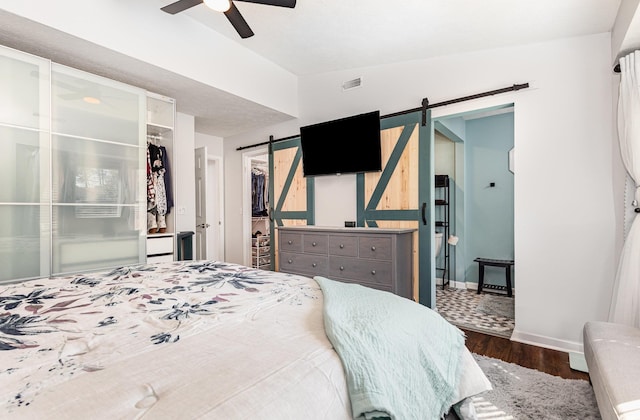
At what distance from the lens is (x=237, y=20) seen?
2.30m

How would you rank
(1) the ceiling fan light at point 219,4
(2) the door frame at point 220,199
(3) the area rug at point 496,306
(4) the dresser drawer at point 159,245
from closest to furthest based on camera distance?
(1) the ceiling fan light at point 219,4 → (4) the dresser drawer at point 159,245 → (3) the area rug at point 496,306 → (2) the door frame at point 220,199

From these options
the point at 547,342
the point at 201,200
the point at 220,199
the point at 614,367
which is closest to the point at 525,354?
the point at 547,342

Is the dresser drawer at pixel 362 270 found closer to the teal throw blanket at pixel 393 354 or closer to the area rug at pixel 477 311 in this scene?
the area rug at pixel 477 311

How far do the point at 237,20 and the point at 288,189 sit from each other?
2.40 metres

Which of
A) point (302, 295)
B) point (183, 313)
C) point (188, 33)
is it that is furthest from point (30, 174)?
point (302, 295)

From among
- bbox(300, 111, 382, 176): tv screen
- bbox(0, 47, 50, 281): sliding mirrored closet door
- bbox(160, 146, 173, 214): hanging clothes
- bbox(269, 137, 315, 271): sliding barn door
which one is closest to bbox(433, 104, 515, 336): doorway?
bbox(300, 111, 382, 176): tv screen

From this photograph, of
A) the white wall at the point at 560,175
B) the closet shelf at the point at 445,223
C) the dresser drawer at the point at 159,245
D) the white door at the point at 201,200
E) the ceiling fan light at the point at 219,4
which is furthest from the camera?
the closet shelf at the point at 445,223

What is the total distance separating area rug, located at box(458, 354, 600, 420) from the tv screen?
2191mm

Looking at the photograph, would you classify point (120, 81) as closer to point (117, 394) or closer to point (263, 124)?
point (263, 124)

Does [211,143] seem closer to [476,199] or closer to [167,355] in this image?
[476,199]

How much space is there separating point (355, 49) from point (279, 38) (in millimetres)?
787

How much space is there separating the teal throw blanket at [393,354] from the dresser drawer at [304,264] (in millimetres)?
2097

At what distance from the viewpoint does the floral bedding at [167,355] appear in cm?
66

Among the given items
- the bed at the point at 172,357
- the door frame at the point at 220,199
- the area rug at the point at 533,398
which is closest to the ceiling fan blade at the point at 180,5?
the bed at the point at 172,357
